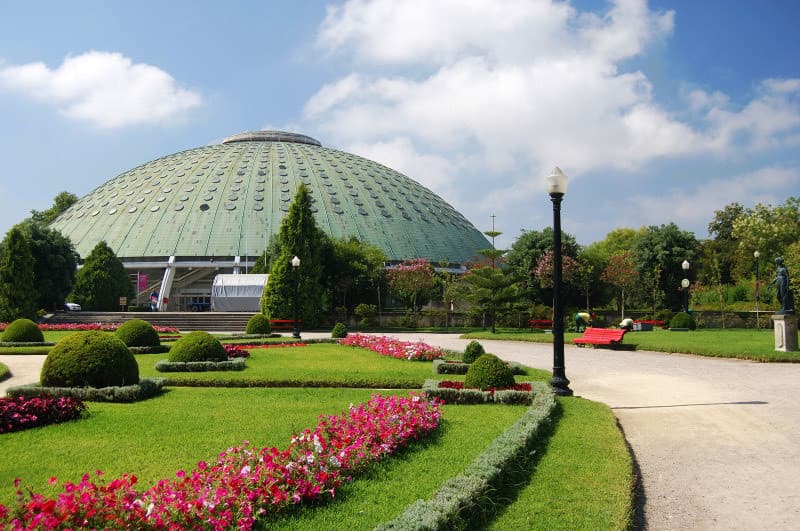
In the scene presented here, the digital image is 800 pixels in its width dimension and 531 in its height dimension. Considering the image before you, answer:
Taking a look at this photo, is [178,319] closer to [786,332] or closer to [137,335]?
[137,335]

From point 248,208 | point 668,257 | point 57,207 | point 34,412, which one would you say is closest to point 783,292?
point 34,412

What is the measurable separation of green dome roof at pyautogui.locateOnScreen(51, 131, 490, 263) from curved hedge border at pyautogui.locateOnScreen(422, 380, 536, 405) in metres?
46.9

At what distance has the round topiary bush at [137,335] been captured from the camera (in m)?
19.4

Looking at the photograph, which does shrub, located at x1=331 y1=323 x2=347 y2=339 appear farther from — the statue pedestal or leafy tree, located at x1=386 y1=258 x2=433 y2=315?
the statue pedestal

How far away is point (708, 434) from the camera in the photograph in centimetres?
Result: 789

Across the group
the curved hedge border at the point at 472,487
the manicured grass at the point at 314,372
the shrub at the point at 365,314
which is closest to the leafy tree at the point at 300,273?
the shrub at the point at 365,314

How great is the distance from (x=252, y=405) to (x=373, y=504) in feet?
17.0

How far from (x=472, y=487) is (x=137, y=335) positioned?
56.4ft

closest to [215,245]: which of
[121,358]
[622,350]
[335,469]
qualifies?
[622,350]

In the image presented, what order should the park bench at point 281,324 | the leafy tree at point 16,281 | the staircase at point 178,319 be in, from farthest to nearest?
the staircase at point 178,319 < the park bench at point 281,324 < the leafy tree at point 16,281

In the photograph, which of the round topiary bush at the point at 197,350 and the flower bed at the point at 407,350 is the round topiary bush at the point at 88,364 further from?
the flower bed at the point at 407,350

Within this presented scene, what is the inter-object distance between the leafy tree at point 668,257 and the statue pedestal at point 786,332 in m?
27.1

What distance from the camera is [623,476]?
575 cm

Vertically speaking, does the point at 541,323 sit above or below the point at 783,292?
below
